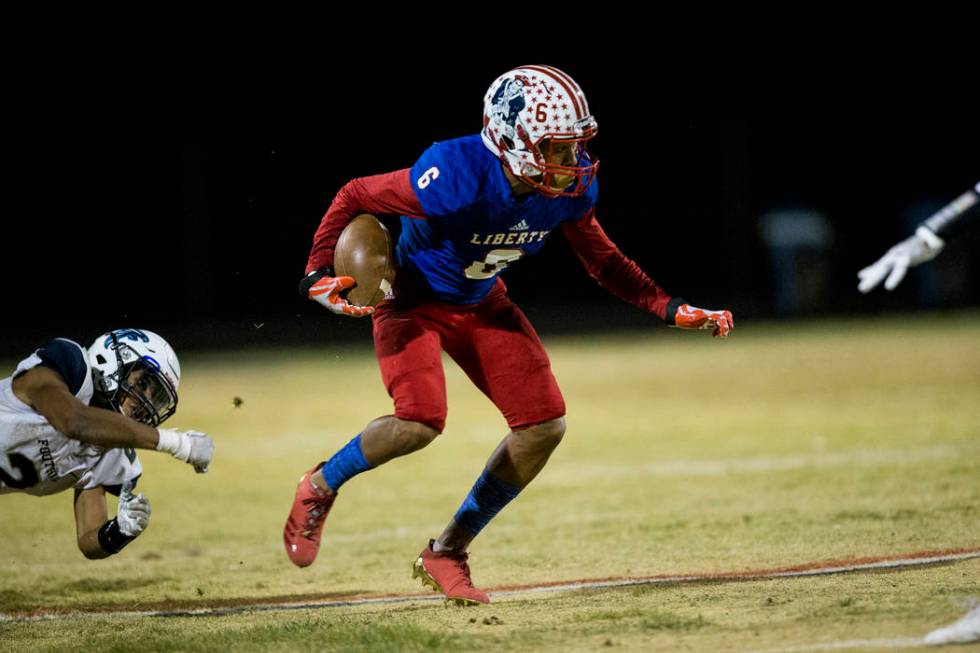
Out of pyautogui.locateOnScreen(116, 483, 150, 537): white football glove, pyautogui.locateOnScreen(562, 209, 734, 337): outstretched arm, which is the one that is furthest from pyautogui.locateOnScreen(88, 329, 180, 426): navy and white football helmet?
pyautogui.locateOnScreen(562, 209, 734, 337): outstretched arm

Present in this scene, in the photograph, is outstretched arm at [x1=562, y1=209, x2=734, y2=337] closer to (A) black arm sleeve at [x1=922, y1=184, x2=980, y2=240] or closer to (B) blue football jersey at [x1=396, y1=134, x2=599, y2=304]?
(B) blue football jersey at [x1=396, y1=134, x2=599, y2=304]

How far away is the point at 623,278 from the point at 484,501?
126 cm

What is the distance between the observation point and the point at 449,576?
18.9ft

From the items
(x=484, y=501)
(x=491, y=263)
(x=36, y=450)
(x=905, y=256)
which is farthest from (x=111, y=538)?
(x=905, y=256)

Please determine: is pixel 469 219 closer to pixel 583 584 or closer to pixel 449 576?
pixel 449 576

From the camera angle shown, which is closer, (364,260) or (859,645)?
(859,645)

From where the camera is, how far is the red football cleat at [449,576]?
224 inches

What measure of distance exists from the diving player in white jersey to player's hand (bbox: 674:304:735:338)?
224 cm

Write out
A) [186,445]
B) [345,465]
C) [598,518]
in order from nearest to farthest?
[186,445], [345,465], [598,518]

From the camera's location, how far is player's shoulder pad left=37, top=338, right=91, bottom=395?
214 inches

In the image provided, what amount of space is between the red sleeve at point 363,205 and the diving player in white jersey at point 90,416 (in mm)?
871

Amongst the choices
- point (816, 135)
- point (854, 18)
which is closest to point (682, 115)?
point (816, 135)

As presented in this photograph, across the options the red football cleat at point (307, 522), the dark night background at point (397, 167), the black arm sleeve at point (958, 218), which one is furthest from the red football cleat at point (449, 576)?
the dark night background at point (397, 167)

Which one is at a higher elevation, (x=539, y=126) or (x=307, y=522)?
(x=539, y=126)
